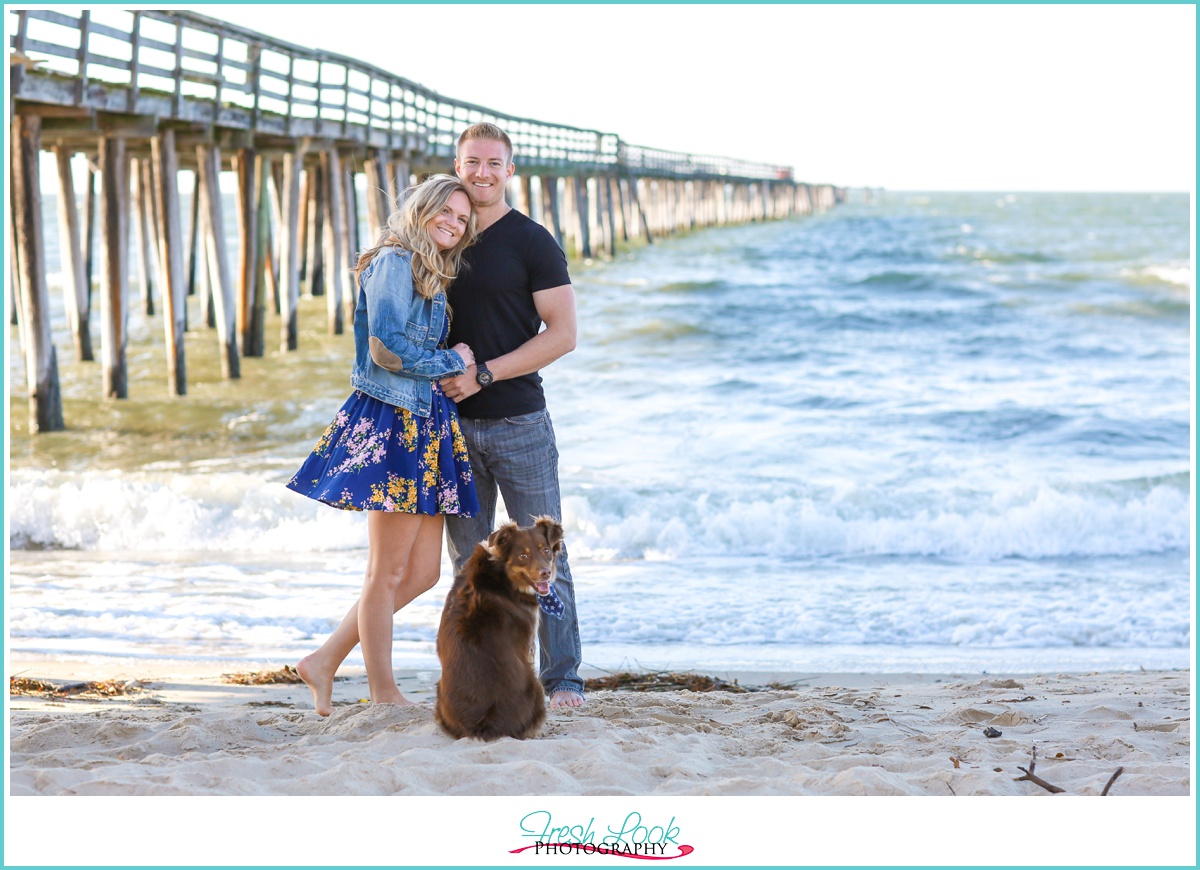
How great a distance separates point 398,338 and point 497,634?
101cm

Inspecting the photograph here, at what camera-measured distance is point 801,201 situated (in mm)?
78125

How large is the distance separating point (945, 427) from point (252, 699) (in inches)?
387

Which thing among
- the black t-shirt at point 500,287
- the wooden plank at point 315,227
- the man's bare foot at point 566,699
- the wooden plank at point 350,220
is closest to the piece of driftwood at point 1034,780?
the man's bare foot at point 566,699

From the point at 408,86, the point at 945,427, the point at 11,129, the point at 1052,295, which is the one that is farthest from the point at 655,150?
the point at 11,129

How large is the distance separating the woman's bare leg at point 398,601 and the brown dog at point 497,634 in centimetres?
41

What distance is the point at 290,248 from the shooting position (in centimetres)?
1546

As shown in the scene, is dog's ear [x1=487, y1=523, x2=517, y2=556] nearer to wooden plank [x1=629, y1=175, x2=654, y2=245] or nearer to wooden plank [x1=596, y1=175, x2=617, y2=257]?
wooden plank [x1=596, y1=175, x2=617, y2=257]

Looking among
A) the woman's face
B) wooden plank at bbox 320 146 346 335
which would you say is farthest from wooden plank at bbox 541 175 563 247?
the woman's face

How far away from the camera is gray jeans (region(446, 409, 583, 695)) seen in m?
4.09

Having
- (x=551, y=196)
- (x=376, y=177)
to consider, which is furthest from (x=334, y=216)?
(x=551, y=196)

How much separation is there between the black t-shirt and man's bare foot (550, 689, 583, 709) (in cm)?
112

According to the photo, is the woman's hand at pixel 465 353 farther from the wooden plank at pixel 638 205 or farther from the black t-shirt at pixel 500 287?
the wooden plank at pixel 638 205

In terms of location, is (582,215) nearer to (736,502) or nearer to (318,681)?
(736,502)

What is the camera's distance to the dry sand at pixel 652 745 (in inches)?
130
